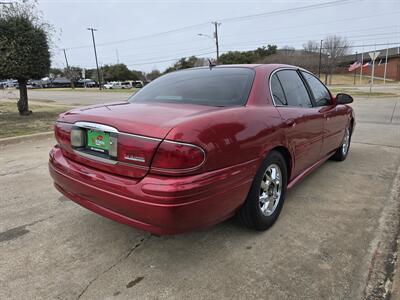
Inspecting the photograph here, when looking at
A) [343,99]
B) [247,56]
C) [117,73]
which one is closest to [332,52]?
[247,56]

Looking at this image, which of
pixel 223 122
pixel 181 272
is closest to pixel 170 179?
pixel 223 122

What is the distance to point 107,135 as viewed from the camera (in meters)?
2.32

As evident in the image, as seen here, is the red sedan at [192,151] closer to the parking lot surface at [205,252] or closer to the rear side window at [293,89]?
the rear side window at [293,89]

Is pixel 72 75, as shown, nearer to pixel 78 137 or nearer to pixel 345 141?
pixel 345 141

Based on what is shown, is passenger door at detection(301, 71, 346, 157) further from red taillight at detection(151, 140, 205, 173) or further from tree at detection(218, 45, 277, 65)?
tree at detection(218, 45, 277, 65)

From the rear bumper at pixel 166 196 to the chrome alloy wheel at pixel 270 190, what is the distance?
37cm

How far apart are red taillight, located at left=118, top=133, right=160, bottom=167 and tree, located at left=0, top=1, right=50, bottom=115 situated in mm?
9531

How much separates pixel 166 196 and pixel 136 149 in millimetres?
386

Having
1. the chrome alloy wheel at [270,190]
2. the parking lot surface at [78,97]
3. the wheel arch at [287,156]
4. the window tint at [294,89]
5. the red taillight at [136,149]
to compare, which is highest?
the window tint at [294,89]

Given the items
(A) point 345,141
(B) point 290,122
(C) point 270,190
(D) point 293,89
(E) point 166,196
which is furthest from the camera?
(A) point 345,141

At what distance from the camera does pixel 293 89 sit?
3561 millimetres

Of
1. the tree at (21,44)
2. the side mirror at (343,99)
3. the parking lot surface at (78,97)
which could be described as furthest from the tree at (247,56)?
the side mirror at (343,99)

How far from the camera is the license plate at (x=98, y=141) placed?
7.66ft

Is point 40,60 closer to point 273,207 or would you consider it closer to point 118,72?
point 273,207
